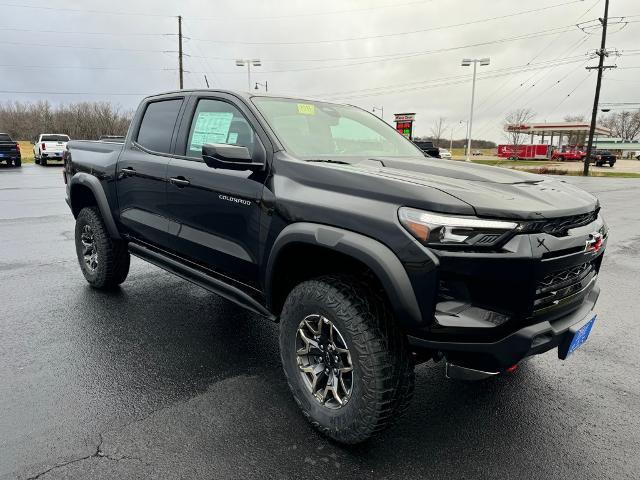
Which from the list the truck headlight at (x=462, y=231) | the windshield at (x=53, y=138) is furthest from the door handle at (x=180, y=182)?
the windshield at (x=53, y=138)

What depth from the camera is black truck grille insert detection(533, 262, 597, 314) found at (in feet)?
6.98

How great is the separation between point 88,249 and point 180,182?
2.14 meters

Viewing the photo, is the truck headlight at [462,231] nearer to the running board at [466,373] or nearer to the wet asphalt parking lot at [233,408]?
the running board at [466,373]

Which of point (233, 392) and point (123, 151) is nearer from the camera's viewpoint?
point (233, 392)

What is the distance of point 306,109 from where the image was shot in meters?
3.49

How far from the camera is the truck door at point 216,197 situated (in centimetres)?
290

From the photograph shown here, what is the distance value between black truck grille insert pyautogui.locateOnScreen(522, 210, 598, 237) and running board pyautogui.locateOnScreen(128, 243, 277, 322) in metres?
1.59

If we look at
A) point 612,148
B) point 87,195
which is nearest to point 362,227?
point 87,195

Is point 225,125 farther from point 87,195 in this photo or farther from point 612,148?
point 612,148

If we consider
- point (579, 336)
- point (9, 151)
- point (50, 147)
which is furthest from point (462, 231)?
point (50, 147)

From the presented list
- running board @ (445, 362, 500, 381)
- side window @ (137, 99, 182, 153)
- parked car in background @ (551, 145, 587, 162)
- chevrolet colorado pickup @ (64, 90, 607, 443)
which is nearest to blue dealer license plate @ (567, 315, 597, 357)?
chevrolet colorado pickup @ (64, 90, 607, 443)

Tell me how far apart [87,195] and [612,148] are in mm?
95775

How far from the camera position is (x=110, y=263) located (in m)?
4.61

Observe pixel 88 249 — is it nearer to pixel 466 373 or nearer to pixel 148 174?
pixel 148 174
